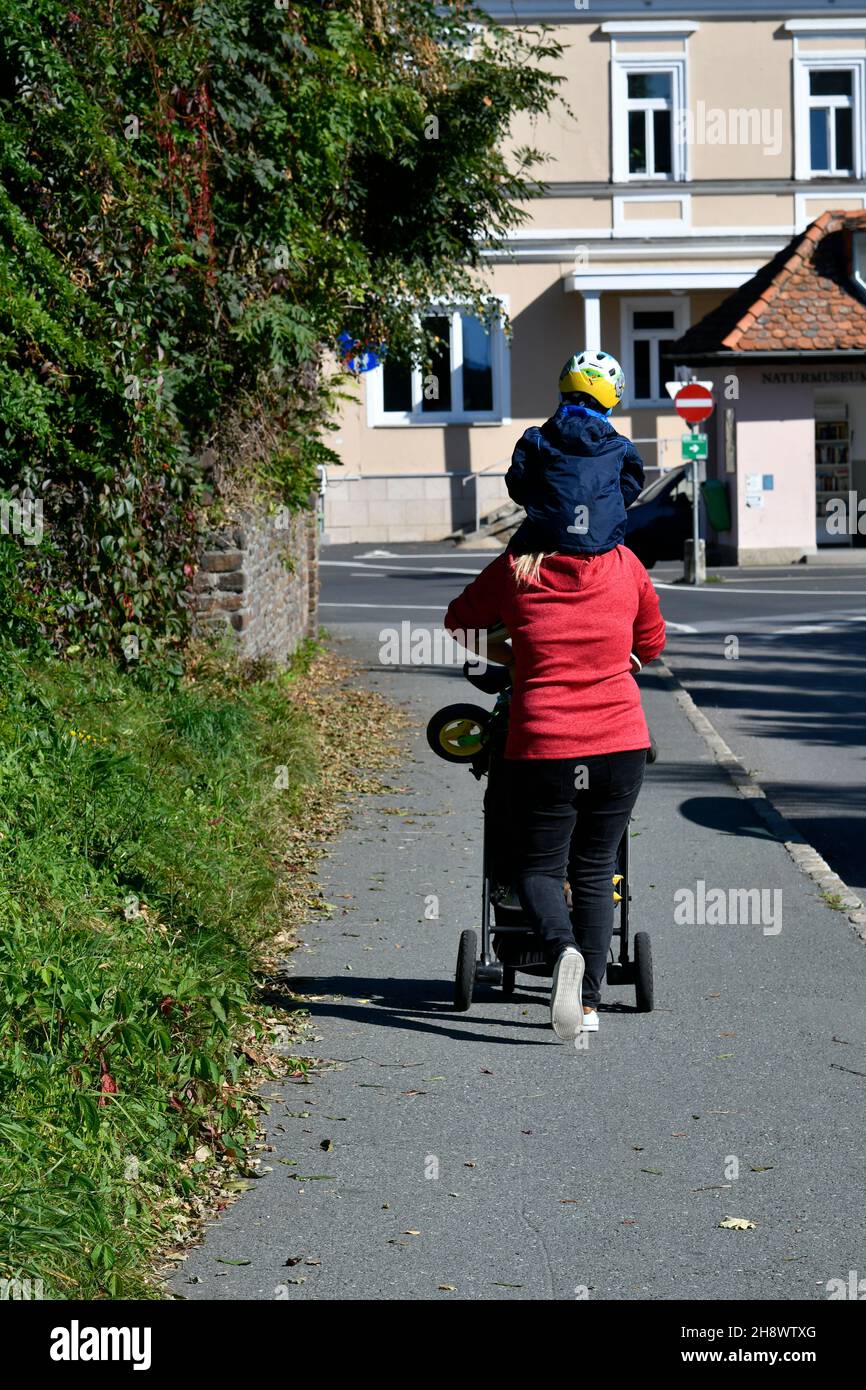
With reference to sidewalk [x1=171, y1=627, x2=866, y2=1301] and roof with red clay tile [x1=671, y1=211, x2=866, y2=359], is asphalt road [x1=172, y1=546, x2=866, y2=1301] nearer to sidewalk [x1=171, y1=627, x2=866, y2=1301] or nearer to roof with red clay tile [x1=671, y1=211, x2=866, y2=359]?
sidewalk [x1=171, y1=627, x2=866, y2=1301]

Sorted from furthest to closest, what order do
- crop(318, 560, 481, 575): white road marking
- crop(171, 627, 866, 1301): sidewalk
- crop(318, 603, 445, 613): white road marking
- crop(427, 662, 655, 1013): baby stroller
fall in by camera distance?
1. crop(318, 560, 481, 575): white road marking
2. crop(318, 603, 445, 613): white road marking
3. crop(427, 662, 655, 1013): baby stroller
4. crop(171, 627, 866, 1301): sidewalk

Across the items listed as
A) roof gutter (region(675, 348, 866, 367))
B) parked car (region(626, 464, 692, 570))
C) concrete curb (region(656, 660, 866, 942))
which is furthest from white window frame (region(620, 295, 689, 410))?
concrete curb (region(656, 660, 866, 942))

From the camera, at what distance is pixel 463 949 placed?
6.28 m

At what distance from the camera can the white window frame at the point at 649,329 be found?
128 feet

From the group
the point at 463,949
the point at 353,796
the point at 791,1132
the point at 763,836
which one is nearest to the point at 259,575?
the point at 353,796

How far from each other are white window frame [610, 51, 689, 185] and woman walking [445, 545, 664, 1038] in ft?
112

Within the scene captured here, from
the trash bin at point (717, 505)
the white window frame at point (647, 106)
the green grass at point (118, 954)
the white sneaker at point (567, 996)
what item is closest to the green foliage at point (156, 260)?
the green grass at point (118, 954)

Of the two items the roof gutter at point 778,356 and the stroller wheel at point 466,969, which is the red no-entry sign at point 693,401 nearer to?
the roof gutter at point 778,356

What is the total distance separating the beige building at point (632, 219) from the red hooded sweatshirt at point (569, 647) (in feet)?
107

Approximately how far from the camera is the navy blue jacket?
5.56 metres

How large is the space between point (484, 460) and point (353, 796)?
29194 millimetres

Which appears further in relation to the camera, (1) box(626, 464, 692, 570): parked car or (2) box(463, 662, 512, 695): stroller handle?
(1) box(626, 464, 692, 570): parked car

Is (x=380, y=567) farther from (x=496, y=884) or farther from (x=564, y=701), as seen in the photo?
(x=564, y=701)
